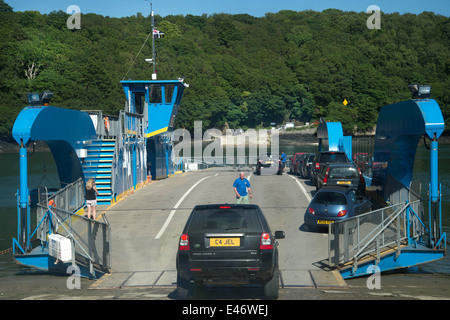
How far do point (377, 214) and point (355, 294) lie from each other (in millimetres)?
3793

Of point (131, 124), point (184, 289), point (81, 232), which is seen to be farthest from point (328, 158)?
point (184, 289)

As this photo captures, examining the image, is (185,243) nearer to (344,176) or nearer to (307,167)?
(344,176)

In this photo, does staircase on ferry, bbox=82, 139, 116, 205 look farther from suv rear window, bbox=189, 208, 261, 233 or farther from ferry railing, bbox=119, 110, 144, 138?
suv rear window, bbox=189, 208, 261, 233

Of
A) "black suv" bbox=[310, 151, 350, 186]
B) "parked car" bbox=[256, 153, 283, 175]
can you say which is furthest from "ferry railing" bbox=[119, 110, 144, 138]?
"parked car" bbox=[256, 153, 283, 175]

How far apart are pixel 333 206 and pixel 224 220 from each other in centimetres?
836

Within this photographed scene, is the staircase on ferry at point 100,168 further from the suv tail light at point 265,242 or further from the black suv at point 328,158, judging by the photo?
the suv tail light at point 265,242

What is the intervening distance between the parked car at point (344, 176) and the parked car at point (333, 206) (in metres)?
4.42

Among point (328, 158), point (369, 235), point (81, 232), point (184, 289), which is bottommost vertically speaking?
point (184, 289)

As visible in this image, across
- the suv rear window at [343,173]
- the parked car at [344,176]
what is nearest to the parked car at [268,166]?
the parked car at [344,176]

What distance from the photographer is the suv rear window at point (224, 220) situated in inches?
387

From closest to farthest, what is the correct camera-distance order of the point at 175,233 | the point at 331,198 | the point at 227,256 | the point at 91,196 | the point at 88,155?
the point at 227,256, the point at 331,198, the point at 175,233, the point at 91,196, the point at 88,155

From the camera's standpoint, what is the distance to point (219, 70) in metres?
165

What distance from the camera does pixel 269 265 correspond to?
9648mm

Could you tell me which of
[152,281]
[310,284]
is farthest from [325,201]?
[152,281]
